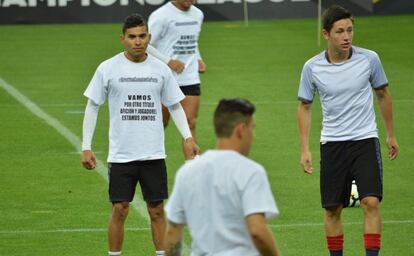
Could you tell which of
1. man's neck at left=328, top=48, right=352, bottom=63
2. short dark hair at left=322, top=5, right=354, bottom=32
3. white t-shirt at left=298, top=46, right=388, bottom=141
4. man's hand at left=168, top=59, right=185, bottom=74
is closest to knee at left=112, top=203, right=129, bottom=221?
white t-shirt at left=298, top=46, right=388, bottom=141

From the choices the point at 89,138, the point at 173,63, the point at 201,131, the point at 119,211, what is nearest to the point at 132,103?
the point at 89,138

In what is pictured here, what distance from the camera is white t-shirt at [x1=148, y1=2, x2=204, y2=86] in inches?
699

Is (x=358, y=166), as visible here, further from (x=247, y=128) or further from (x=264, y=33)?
(x=264, y=33)

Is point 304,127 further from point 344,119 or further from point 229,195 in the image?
point 229,195

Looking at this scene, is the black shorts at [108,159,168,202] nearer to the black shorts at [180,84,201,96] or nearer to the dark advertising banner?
the black shorts at [180,84,201,96]

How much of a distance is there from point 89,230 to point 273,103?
1043 centimetres

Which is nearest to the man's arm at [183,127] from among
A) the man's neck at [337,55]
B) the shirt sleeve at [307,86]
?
the shirt sleeve at [307,86]

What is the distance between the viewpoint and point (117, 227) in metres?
11.8

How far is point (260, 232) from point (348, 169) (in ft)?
14.0

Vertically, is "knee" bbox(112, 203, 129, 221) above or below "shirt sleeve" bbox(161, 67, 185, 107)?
below

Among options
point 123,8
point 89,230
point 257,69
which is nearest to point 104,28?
point 123,8

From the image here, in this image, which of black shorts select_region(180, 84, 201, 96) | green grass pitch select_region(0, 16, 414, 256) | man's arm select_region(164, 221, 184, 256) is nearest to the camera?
man's arm select_region(164, 221, 184, 256)

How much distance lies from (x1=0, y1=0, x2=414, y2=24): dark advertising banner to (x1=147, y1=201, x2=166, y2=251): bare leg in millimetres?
26445

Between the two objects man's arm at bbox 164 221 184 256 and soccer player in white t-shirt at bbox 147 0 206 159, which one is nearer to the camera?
man's arm at bbox 164 221 184 256
